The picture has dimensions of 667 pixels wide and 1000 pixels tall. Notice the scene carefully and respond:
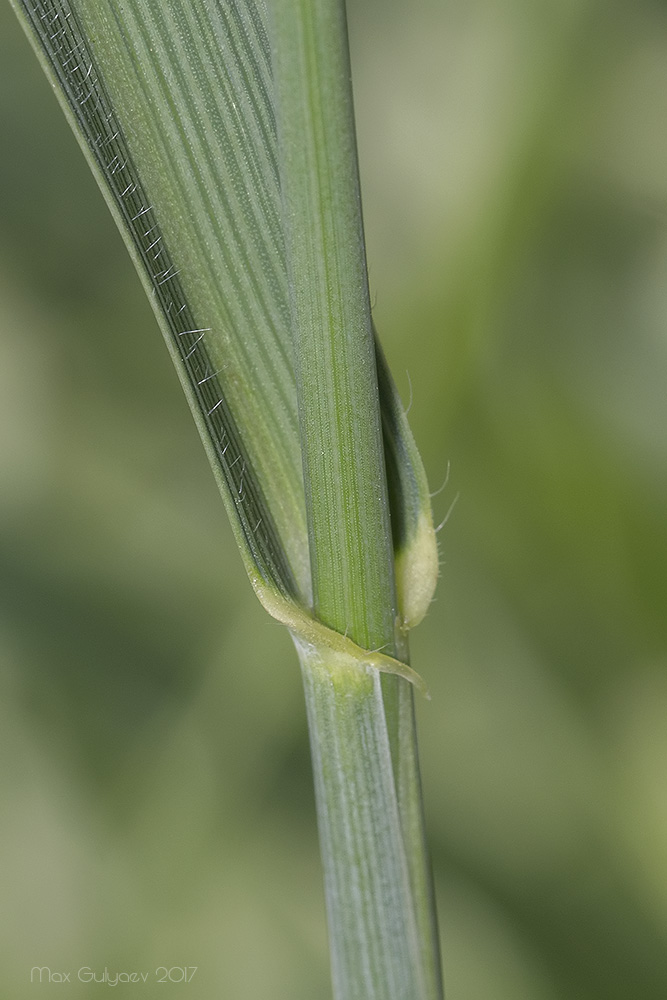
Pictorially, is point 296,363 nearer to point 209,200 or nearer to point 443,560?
point 209,200

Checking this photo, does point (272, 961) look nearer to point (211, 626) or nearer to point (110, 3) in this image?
point (211, 626)

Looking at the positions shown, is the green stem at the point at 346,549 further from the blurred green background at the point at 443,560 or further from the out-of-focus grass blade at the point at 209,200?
the blurred green background at the point at 443,560

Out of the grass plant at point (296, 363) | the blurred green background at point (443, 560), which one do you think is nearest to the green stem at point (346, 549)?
the grass plant at point (296, 363)

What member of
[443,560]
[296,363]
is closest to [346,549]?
[296,363]

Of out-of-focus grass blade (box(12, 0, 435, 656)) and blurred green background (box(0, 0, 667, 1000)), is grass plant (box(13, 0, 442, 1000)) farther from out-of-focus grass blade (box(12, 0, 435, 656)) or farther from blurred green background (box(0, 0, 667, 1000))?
blurred green background (box(0, 0, 667, 1000))

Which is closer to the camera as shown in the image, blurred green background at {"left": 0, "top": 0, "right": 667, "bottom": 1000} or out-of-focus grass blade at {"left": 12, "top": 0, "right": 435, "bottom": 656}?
out-of-focus grass blade at {"left": 12, "top": 0, "right": 435, "bottom": 656}

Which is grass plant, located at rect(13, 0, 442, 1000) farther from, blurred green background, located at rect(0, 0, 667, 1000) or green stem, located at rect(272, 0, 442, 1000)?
blurred green background, located at rect(0, 0, 667, 1000)

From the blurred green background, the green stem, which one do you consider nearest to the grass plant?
the green stem
